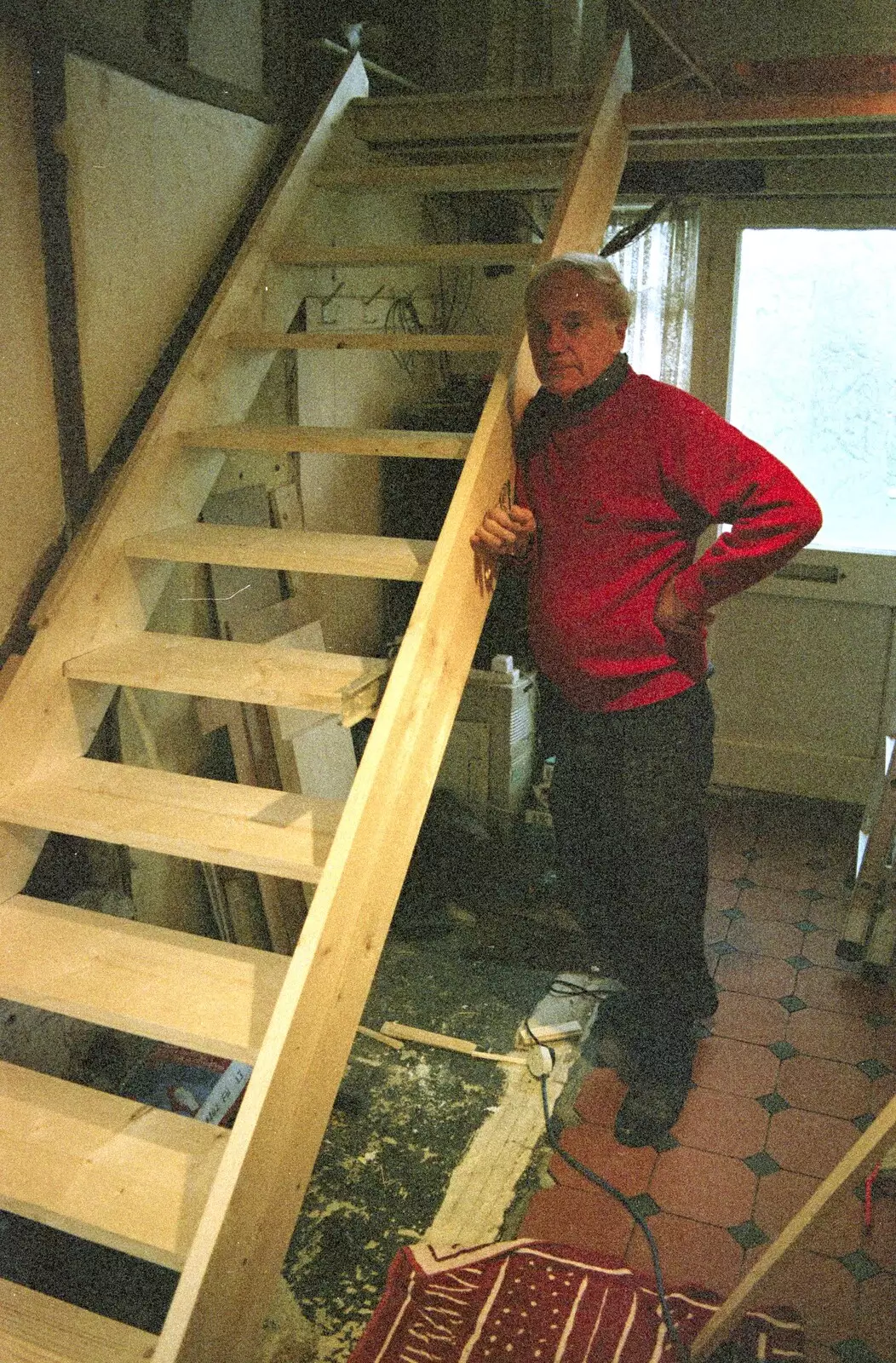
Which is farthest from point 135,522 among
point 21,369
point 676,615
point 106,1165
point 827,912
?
point 827,912

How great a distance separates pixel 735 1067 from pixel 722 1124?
23 cm

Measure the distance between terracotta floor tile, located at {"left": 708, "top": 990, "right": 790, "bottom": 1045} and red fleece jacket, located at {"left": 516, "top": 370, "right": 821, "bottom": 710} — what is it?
44.8 inches

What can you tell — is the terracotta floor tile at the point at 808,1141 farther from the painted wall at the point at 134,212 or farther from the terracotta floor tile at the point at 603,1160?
the painted wall at the point at 134,212

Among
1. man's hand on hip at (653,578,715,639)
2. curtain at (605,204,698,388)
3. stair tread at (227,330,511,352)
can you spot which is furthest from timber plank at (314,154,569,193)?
man's hand on hip at (653,578,715,639)

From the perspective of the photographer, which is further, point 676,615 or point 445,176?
point 445,176

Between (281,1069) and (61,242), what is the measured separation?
70.4 inches

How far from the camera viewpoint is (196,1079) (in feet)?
8.16

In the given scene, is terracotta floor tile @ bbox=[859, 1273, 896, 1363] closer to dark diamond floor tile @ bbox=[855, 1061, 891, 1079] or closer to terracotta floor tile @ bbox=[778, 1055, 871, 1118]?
terracotta floor tile @ bbox=[778, 1055, 871, 1118]

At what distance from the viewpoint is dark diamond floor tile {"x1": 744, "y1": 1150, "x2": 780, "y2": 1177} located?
2.39m

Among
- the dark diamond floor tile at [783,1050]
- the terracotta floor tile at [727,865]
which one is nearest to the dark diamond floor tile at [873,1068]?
the dark diamond floor tile at [783,1050]

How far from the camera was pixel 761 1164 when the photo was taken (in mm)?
2412

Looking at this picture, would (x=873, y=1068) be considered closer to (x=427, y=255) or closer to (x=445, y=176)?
(x=427, y=255)

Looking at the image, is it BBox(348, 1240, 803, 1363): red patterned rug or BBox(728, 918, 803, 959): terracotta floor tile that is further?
BBox(728, 918, 803, 959): terracotta floor tile

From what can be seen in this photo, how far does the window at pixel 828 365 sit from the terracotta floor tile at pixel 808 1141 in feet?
7.39
